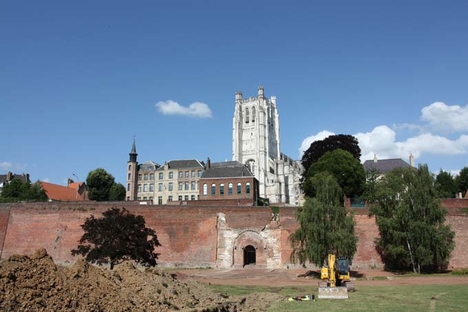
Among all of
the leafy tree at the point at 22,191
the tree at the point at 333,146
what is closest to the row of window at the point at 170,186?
the leafy tree at the point at 22,191

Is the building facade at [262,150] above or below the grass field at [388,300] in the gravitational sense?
above

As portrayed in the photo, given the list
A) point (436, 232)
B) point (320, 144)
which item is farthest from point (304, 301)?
point (320, 144)

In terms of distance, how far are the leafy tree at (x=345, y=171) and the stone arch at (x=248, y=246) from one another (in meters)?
15.5

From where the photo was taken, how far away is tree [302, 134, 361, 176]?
6141 centimetres

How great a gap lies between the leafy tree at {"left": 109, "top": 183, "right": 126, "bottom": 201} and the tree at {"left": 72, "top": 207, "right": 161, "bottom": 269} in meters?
52.7

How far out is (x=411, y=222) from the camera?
30562mm

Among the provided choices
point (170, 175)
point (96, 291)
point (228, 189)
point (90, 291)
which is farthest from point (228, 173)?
point (90, 291)

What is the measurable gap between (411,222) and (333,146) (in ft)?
104

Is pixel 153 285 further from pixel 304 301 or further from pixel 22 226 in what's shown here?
pixel 22 226

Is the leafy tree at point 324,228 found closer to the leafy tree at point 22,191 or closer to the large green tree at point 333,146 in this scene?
the large green tree at point 333,146

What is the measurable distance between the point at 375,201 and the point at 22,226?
33451 millimetres

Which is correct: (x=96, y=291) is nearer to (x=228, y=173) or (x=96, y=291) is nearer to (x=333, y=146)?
(x=228, y=173)

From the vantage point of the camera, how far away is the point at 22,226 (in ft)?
132

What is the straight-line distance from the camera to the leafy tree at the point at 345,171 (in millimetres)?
50062
